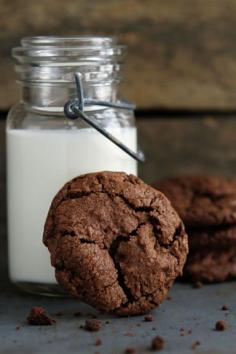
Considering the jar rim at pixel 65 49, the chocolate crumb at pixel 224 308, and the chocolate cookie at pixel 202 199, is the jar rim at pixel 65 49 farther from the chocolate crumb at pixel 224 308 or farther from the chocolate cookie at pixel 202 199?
the chocolate crumb at pixel 224 308

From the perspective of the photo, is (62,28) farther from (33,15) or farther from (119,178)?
(119,178)

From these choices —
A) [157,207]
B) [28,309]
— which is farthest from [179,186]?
[28,309]

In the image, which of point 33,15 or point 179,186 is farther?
point 33,15

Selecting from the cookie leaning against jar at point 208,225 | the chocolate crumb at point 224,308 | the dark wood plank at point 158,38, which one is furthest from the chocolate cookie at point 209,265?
the dark wood plank at point 158,38

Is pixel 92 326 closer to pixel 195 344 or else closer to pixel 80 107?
pixel 195 344

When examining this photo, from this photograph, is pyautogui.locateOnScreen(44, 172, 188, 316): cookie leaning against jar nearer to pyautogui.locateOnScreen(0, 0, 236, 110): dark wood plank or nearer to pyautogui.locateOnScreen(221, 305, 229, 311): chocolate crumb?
pyautogui.locateOnScreen(221, 305, 229, 311): chocolate crumb

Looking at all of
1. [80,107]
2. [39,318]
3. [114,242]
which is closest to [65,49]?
[80,107]
